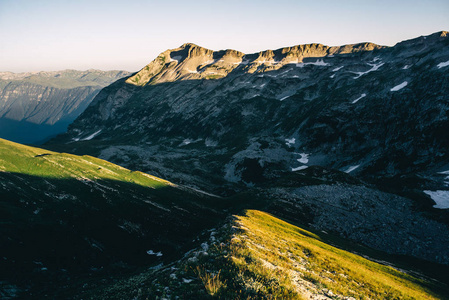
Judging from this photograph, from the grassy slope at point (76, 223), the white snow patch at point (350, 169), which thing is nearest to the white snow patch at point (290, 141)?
the white snow patch at point (350, 169)

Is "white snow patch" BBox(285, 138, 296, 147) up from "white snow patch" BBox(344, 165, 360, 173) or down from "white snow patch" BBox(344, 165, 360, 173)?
up

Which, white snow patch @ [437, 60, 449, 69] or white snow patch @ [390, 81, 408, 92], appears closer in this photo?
white snow patch @ [437, 60, 449, 69]

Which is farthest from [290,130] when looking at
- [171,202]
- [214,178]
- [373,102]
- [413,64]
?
[171,202]

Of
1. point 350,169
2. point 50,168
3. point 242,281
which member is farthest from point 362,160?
point 242,281

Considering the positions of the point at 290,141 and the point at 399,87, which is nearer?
the point at 399,87

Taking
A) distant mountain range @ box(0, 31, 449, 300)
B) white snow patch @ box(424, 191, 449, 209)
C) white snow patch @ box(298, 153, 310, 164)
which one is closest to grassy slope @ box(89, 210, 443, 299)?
distant mountain range @ box(0, 31, 449, 300)

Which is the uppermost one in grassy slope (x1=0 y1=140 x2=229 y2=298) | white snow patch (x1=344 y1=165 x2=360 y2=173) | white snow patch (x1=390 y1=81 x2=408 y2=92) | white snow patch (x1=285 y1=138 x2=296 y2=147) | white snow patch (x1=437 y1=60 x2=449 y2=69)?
white snow patch (x1=437 y1=60 x2=449 y2=69)

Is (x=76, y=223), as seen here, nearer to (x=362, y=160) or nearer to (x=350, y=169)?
(x=350, y=169)

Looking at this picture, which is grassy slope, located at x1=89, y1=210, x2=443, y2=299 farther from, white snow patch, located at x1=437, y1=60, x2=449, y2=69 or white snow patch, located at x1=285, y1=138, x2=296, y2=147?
white snow patch, located at x1=437, y1=60, x2=449, y2=69

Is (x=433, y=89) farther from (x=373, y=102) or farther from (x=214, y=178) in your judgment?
(x=214, y=178)

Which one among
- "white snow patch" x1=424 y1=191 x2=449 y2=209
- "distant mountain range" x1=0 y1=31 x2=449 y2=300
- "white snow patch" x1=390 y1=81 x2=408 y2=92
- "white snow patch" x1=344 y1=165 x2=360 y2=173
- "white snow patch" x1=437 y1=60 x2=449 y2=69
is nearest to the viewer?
"distant mountain range" x1=0 y1=31 x2=449 y2=300

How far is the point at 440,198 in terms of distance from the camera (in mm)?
67938

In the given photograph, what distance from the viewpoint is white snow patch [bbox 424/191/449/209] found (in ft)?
211

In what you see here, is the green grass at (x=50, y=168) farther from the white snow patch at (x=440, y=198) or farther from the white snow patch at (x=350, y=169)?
the white snow patch at (x=350, y=169)
